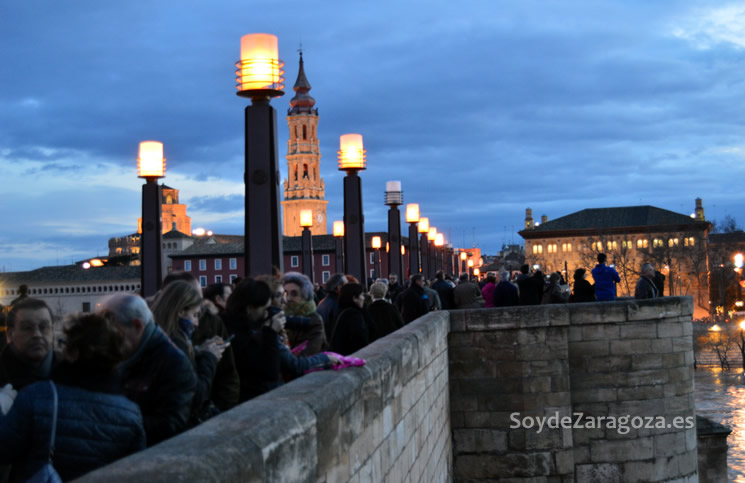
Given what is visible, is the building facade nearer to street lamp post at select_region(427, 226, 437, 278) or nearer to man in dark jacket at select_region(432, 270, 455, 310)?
street lamp post at select_region(427, 226, 437, 278)

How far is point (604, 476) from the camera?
17.0 metres

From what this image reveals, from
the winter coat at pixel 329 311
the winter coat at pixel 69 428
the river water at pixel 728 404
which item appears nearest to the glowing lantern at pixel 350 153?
the winter coat at pixel 329 311

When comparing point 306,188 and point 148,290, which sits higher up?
point 306,188

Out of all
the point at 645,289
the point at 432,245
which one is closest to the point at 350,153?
the point at 645,289

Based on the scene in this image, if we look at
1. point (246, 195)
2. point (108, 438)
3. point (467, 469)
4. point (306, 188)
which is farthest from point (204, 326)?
point (306, 188)

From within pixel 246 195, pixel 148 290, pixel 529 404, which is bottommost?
pixel 529 404

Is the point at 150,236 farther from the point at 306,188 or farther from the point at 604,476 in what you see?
the point at 306,188

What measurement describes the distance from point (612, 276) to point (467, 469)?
5.59 metres

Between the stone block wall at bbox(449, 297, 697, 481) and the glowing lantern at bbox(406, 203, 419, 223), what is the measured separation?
43.2ft

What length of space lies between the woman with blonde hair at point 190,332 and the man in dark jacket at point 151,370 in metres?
0.32

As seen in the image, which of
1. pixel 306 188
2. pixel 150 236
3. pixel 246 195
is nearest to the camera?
pixel 246 195

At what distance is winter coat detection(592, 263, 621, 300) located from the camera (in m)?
19.0

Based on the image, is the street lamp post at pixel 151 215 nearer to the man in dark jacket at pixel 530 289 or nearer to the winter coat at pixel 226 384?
the winter coat at pixel 226 384

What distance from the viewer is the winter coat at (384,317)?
36.1 feet
